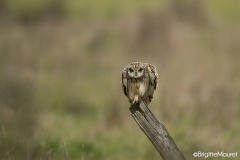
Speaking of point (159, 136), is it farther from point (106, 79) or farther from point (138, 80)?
point (106, 79)

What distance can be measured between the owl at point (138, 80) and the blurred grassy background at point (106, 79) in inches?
43.8

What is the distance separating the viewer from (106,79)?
56.1 ft

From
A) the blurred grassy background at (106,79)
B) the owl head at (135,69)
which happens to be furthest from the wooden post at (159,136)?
the blurred grassy background at (106,79)

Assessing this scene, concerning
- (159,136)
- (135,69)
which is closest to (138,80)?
(135,69)

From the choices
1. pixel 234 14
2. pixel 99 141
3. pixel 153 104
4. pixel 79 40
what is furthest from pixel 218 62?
pixel 234 14

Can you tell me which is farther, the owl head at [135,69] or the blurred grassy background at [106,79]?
the blurred grassy background at [106,79]

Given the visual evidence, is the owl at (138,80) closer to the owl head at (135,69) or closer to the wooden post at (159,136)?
the owl head at (135,69)

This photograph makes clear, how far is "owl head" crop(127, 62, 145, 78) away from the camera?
19.6 feet

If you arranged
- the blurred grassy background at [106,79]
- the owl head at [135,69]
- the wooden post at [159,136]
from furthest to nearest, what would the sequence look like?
the blurred grassy background at [106,79] < the owl head at [135,69] < the wooden post at [159,136]

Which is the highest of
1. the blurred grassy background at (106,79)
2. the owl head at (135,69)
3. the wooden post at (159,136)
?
the blurred grassy background at (106,79)

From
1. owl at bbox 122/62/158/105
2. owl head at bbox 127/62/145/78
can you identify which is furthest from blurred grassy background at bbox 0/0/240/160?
owl head at bbox 127/62/145/78

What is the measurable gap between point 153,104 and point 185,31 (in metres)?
8.32

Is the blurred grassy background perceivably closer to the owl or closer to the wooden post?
the owl

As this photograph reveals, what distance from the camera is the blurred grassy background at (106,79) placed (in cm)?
949
